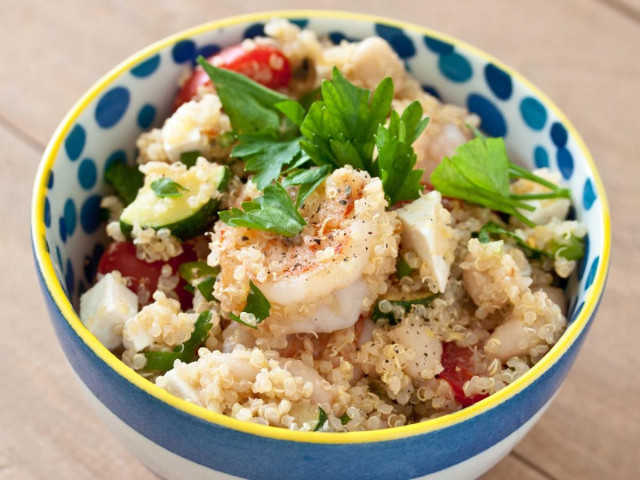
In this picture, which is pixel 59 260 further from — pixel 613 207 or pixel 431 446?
pixel 613 207

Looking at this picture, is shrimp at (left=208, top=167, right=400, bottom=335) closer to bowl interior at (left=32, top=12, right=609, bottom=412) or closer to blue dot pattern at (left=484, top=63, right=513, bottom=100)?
bowl interior at (left=32, top=12, right=609, bottom=412)

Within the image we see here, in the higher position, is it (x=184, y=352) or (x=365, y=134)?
(x=365, y=134)

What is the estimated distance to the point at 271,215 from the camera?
1355 millimetres

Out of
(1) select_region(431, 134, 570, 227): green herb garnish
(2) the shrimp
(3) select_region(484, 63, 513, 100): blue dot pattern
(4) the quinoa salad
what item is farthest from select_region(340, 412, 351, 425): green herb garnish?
(3) select_region(484, 63, 513, 100): blue dot pattern

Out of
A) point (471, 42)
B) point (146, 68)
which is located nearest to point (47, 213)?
point (146, 68)

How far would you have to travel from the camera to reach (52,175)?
5.08 feet

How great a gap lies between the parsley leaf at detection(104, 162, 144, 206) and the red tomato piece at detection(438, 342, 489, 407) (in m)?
0.68

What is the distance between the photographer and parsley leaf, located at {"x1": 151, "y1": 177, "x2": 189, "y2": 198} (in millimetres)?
1518

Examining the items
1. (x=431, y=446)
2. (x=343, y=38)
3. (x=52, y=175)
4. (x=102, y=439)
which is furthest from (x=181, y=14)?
(x=431, y=446)

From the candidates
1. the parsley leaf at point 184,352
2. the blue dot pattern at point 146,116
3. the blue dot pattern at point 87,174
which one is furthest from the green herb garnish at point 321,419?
the blue dot pattern at point 146,116

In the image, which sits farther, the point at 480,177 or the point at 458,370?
the point at 480,177

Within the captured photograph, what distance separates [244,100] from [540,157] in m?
0.60

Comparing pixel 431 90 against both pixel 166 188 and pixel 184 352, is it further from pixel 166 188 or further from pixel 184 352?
pixel 184 352

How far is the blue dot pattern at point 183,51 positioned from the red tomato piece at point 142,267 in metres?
0.45
